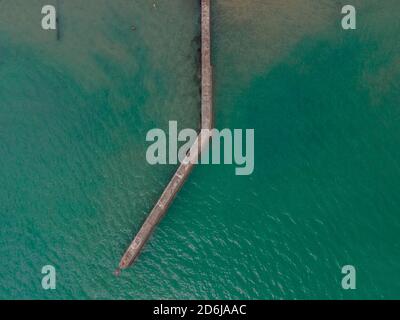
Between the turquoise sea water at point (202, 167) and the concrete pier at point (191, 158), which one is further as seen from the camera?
the turquoise sea water at point (202, 167)

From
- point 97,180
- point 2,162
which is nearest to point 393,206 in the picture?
point 97,180

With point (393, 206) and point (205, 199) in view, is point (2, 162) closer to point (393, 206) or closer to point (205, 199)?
point (205, 199)

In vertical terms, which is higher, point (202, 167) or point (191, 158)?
point (191, 158)

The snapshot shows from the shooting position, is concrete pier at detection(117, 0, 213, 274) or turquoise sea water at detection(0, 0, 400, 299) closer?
concrete pier at detection(117, 0, 213, 274)

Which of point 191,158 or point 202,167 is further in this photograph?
point 202,167
